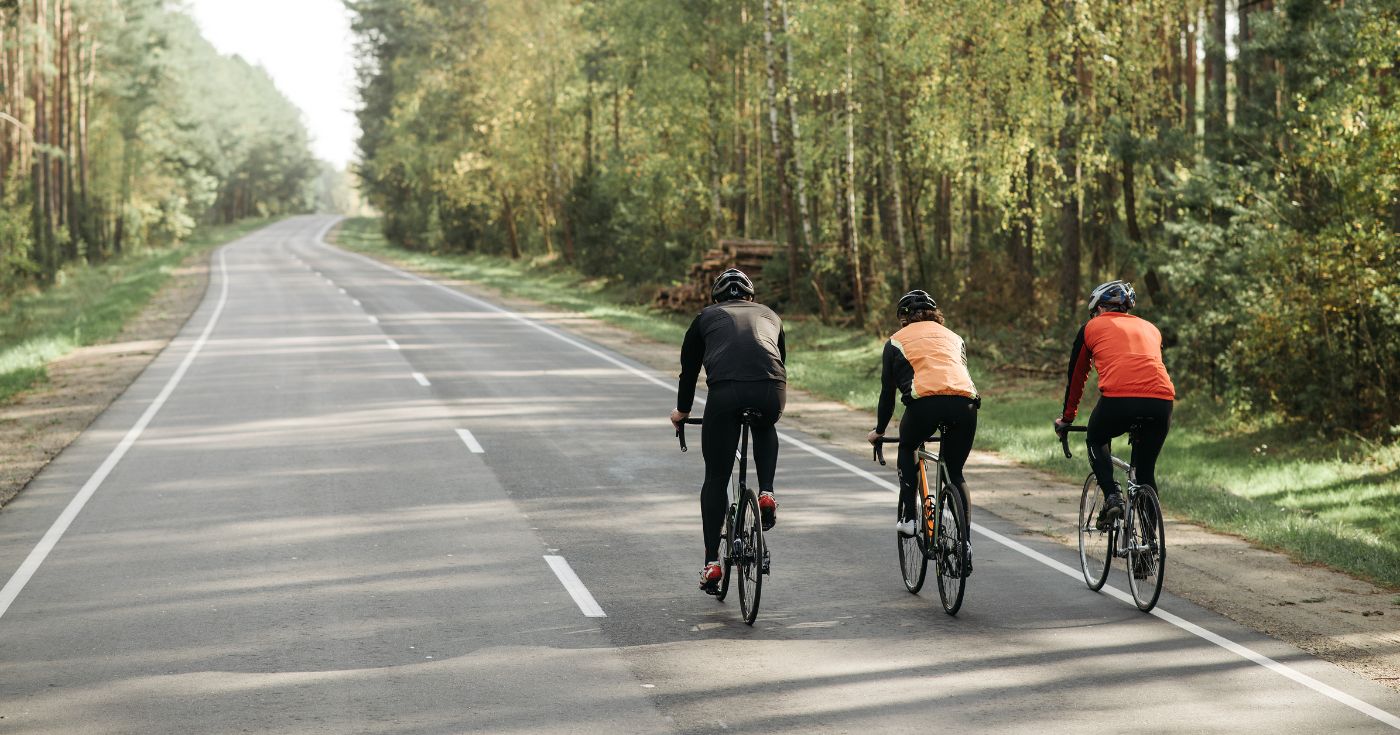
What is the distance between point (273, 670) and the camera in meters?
7.18

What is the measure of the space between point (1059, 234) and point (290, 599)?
2832cm

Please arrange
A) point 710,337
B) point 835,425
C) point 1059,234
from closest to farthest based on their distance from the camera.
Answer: point 710,337 < point 835,425 < point 1059,234

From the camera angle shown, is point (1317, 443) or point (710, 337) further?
point (1317, 443)

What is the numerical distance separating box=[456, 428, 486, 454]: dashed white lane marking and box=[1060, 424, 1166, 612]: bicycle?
7498mm

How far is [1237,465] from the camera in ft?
51.5

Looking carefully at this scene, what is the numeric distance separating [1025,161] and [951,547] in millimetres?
15736

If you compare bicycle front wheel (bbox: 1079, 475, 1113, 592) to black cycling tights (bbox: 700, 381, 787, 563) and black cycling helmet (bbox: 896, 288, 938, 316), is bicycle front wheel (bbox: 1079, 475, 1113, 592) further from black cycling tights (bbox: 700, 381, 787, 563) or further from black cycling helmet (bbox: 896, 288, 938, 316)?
black cycling tights (bbox: 700, 381, 787, 563)

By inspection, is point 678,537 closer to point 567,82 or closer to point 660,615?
point 660,615

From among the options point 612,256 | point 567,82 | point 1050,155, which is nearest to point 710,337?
point 1050,155

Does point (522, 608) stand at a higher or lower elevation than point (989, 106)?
lower

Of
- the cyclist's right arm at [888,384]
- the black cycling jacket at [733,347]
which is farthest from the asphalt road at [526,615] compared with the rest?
the black cycling jacket at [733,347]

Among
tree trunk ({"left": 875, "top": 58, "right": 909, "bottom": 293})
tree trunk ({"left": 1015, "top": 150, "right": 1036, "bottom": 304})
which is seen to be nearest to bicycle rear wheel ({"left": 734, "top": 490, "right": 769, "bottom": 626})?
tree trunk ({"left": 1015, "top": 150, "right": 1036, "bottom": 304})

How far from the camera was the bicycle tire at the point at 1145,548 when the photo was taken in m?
8.38

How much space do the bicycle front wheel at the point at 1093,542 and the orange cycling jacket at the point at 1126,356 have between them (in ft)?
2.66
